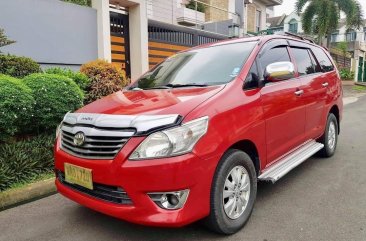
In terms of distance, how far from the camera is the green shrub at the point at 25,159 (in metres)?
4.02

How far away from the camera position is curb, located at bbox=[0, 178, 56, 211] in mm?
3760

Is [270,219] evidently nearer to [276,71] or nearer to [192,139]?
[192,139]

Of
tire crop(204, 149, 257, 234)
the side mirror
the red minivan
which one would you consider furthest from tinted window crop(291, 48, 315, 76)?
tire crop(204, 149, 257, 234)

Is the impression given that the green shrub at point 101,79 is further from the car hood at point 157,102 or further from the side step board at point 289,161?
the side step board at point 289,161

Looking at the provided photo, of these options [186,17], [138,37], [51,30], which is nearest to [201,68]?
[51,30]

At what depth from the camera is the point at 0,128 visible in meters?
4.01

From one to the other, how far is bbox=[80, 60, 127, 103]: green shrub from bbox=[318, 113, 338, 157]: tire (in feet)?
11.9

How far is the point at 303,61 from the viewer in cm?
464

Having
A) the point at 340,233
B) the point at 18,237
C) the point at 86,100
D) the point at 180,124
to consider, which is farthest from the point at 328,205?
the point at 86,100

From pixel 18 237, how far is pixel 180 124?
1.86 metres

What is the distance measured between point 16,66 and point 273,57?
3953 mm

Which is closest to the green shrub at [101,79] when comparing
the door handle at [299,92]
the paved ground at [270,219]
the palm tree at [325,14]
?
the paved ground at [270,219]

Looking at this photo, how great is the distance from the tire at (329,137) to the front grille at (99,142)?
3562 mm

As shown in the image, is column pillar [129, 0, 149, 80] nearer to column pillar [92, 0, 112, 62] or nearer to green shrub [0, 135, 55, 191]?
column pillar [92, 0, 112, 62]
